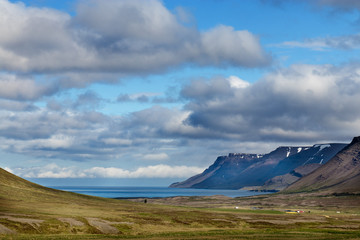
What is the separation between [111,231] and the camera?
118125 millimetres

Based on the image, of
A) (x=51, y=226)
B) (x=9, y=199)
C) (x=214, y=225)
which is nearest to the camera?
(x=51, y=226)

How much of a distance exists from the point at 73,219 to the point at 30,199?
71.8m

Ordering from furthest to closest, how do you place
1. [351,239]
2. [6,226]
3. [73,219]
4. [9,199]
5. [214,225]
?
[9,199]
[214,225]
[73,219]
[6,226]
[351,239]

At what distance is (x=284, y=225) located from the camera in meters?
146

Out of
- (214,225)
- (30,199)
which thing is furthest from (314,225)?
(30,199)

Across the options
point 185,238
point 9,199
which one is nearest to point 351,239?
point 185,238

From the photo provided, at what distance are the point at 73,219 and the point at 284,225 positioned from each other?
63.0 metres

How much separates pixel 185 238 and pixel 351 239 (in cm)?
3359

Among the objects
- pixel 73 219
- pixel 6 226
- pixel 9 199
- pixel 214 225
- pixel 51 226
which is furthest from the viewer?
pixel 9 199

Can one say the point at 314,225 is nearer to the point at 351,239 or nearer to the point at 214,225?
the point at 214,225

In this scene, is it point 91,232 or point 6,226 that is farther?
point 91,232

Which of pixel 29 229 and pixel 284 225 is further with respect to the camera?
pixel 284 225

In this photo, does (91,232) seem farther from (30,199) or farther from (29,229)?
(30,199)

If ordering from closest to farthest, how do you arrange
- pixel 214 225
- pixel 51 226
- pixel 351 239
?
pixel 351 239 < pixel 51 226 < pixel 214 225
